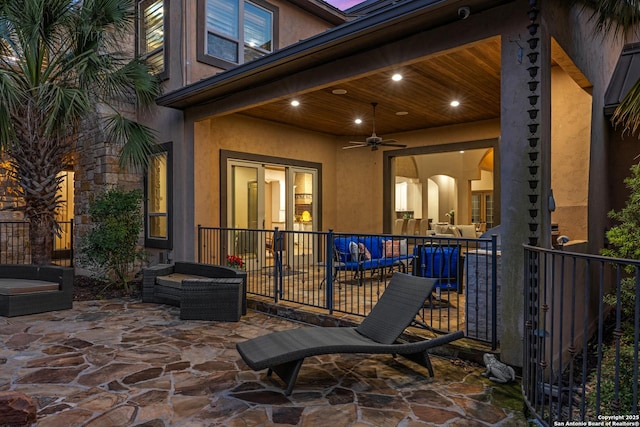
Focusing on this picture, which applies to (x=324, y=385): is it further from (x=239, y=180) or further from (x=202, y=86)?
(x=239, y=180)

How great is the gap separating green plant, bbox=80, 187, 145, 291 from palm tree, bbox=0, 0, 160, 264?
0.69 m

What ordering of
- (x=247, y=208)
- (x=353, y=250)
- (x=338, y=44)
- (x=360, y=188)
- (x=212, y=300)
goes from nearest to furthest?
(x=338, y=44)
(x=212, y=300)
(x=353, y=250)
(x=247, y=208)
(x=360, y=188)

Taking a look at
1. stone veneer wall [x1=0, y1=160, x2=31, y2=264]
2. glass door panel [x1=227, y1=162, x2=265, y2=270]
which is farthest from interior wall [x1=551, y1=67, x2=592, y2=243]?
stone veneer wall [x1=0, y1=160, x2=31, y2=264]

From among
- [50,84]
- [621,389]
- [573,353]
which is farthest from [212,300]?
[621,389]

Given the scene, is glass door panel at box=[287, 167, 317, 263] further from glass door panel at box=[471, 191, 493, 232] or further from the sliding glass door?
glass door panel at box=[471, 191, 493, 232]

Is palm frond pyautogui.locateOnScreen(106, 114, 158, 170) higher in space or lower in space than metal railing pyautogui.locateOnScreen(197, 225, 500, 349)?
higher

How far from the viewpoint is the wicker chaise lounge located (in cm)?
326

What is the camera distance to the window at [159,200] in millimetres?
7777

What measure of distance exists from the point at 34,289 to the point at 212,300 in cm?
258

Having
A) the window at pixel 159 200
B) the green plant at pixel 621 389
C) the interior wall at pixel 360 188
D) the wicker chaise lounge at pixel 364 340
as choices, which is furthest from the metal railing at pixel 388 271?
the interior wall at pixel 360 188

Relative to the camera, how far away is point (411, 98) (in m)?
6.85

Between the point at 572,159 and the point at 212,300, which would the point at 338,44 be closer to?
the point at 572,159

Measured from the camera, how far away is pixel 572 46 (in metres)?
4.44

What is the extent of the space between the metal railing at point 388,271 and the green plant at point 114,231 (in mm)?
1146
